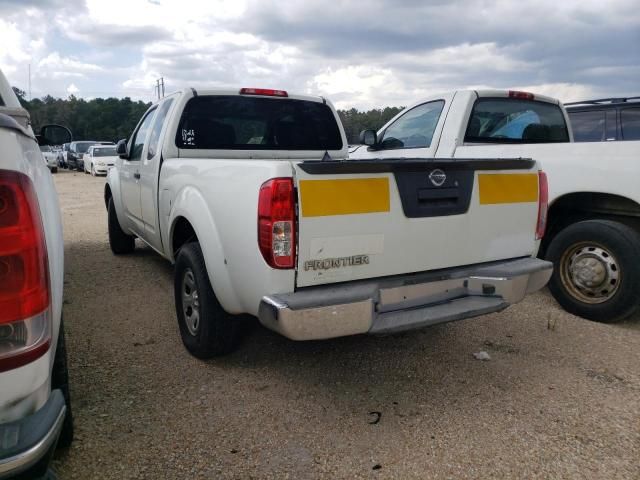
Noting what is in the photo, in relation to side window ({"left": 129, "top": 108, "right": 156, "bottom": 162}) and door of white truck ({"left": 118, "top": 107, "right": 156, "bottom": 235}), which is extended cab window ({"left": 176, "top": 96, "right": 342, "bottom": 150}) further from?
side window ({"left": 129, "top": 108, "right": 156, "bottom": 162})

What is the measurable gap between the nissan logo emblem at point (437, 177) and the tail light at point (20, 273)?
77.1 inches

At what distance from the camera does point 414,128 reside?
5676 millimetres

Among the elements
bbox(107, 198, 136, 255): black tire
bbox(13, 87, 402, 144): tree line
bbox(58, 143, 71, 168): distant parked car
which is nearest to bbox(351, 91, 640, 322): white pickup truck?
bbox(107, 198, 136, 255): black tire

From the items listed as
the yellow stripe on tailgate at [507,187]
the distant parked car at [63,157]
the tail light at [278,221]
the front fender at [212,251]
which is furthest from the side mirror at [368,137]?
the distant parked car at [63,157]

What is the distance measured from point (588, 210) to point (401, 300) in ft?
8.65

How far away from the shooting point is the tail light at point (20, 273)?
1.39 metres

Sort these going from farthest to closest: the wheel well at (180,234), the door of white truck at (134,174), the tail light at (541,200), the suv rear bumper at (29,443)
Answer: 1. the door of white truck at (134,174)
2. the wheel well at (180,234)
3. the tail light at (541,200)
4. the suv rear bumper at (29,443)

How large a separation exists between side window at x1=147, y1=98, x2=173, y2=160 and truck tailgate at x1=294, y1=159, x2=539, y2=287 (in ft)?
7.95

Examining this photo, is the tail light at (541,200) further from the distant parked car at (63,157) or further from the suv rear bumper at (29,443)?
the distant parked car at (63,157)

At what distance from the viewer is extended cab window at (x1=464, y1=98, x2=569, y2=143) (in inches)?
203

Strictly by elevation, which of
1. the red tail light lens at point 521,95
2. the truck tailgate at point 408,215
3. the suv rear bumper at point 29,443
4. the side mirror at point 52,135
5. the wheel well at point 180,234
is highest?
the red tail light lens at point 521,95

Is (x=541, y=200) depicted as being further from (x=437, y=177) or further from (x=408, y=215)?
(x=408, y=215)

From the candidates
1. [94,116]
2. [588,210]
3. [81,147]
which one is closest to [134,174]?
[588,210]

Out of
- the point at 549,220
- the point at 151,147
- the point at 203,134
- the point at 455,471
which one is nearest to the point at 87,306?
the point at 151,147
